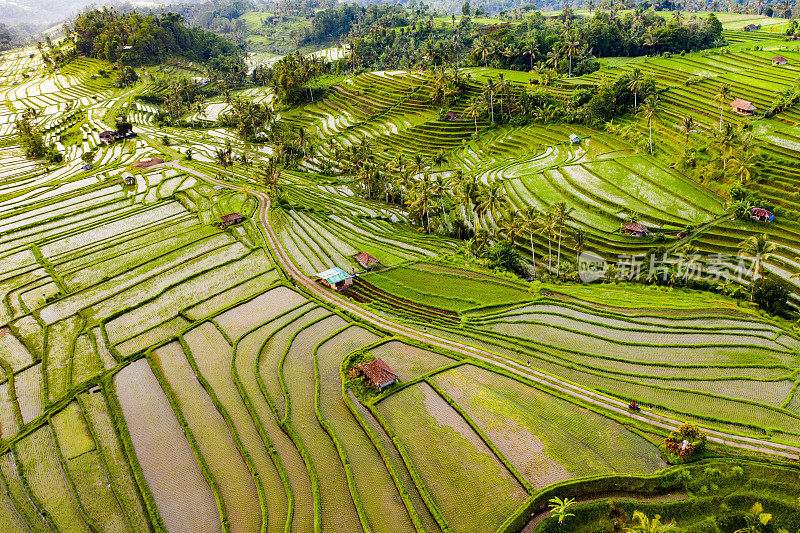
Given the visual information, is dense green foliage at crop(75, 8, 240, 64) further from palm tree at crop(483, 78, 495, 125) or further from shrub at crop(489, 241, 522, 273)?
shrub at crop(489, 241, 522, 273)

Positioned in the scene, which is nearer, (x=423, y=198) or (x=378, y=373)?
(x=378, y=373)

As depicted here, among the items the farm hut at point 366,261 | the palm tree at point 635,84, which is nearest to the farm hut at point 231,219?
the farm hut at point 366,261

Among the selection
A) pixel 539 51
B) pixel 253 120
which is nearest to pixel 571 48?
pixel 539 51

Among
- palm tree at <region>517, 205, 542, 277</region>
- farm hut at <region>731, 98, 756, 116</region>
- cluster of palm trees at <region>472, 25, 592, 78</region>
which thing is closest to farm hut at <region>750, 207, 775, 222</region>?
palm tree at <region>517, 205, 542, 277</region>

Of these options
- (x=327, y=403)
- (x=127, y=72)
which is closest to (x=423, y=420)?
(x=327, y=403)

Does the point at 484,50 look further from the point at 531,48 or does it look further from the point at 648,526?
the point at 648,526

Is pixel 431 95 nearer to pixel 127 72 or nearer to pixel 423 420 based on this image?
pixel 423 420
